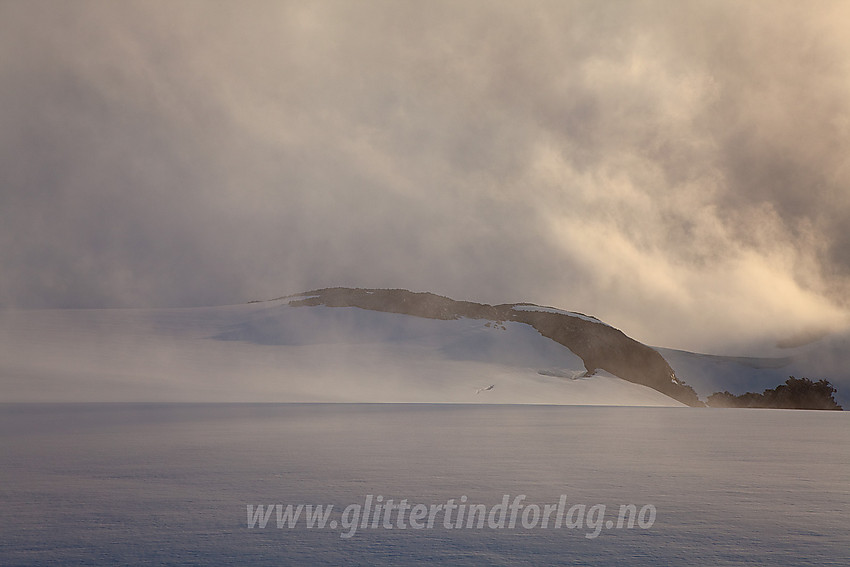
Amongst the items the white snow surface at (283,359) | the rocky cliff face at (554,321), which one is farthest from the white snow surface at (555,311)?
the white snow surface at (283,359)

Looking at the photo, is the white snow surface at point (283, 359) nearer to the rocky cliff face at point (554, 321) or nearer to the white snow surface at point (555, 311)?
the rocky cliff face at point (554, 321)

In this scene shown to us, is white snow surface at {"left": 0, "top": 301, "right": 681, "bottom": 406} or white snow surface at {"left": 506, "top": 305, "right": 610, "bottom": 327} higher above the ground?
white snow surface at {"left": 506, "top": 305, "right": 610, "bottom": 327}

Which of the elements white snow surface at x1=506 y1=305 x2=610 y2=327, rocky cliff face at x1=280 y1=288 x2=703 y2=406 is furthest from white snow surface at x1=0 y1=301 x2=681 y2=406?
white snow surface at x1=506 y1=305 x2=610 y2=327

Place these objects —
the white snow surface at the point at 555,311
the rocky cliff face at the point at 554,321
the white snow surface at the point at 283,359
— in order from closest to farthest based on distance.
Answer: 1. the white snow surface at the point at 283,359
2. the rocky cliff face at the point at 554,321
3. the white snow surface at the point at 555,311

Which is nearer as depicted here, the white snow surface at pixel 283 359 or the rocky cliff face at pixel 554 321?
the white snow surface at pixel 283 359

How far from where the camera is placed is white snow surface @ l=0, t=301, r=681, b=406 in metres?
25.1

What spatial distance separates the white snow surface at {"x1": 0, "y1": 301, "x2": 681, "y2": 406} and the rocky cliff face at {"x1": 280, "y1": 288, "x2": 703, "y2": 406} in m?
1.16

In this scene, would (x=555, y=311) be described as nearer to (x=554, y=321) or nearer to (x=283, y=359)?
(x=554, y=321)

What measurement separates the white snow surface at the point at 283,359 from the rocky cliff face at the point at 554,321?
1161 mm

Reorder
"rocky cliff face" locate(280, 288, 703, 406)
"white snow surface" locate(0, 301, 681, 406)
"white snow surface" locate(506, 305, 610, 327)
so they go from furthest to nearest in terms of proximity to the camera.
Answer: "white snow surface" locate(506, 305, 610, 327) < "rocky cliff face" locate(280, 288, 703, 406) < "white snow surface" locate(0, 301, 681, 406)

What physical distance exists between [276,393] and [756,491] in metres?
22.3

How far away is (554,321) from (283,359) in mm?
18628

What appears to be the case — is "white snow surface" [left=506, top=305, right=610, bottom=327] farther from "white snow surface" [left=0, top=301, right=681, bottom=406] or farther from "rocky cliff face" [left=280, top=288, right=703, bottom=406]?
"white snow surface" [left=0, top=301, right=681, bottom=406]

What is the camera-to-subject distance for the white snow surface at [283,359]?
82.4ft
